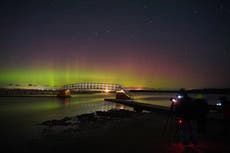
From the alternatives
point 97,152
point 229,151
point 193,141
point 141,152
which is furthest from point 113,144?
point 229,151

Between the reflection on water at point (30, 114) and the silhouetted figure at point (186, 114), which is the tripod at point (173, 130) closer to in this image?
the silhouetted figure at point (186, 114)

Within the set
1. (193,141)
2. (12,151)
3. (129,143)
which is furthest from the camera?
(12,151)

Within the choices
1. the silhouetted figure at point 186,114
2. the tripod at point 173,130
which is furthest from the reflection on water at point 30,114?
the silhouetted figure at point 186,114

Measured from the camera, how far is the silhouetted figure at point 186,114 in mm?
9062

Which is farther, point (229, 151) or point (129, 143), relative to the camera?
point (129, 143)

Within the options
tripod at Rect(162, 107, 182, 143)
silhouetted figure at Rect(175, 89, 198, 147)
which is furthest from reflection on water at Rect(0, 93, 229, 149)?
silhouetted figure at Rect(175, 89, 198, 147)

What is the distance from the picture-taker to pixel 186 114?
9.17 meters

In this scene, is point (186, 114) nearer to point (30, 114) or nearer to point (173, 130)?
point (173, 130)

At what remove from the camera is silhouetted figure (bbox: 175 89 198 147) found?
9.06 meters

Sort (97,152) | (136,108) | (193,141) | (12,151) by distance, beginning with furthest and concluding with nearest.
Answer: (136,108) < (12,151) < (97,152) < (193,141)

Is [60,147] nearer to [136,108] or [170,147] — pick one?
[170,147]

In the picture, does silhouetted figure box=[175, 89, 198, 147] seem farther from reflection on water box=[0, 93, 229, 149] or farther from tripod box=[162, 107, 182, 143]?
reflection on water box=[0, 93, 229, 149]

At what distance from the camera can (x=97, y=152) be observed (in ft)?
33.9

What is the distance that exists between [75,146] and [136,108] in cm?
2604
